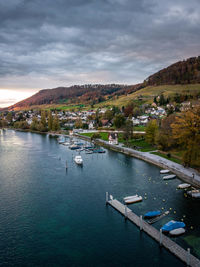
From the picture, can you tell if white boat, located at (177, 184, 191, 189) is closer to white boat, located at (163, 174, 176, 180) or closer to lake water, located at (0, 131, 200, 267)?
lake water, located at (0, 131, 200, 267)

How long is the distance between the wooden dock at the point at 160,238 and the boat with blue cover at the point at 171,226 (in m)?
1.01

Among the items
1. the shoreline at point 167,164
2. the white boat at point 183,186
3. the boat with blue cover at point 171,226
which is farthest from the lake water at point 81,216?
the shoreline at point 167,164

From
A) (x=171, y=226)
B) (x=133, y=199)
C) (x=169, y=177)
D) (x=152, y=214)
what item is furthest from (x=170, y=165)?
(x=171, y=226)

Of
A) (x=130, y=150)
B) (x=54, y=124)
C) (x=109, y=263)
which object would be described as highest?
(x=54, y=124)

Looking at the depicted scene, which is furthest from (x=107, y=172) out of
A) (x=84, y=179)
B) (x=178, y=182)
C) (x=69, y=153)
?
(x=69, y=153)

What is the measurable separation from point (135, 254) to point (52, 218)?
499 inches

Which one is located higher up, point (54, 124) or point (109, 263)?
point (54, 124)

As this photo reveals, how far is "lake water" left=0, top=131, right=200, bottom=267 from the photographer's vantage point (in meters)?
22.4

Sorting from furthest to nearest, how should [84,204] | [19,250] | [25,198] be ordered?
1. [25,198]
2. [84,204]
3. [19,250]

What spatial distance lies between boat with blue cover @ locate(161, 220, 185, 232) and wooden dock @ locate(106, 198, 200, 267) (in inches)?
39.7

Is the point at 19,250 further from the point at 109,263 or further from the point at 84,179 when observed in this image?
the point at 84,179

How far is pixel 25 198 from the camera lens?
36.4 meters

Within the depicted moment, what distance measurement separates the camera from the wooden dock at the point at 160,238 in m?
20.5

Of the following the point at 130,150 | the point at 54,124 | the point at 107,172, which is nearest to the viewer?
the point at 107,172
